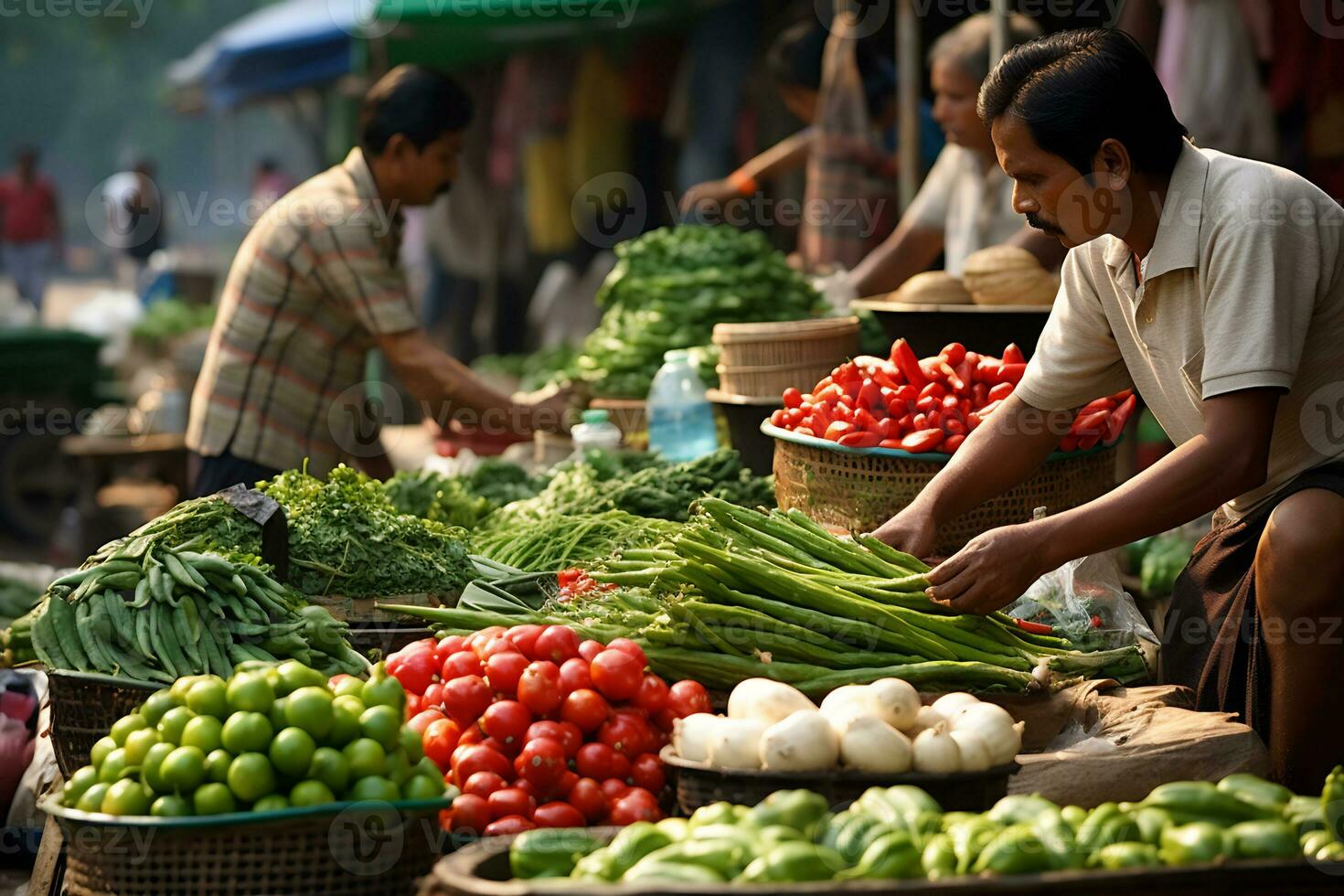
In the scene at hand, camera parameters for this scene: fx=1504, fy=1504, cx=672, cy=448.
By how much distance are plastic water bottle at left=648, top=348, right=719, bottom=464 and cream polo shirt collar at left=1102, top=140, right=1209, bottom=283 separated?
9.02 ft

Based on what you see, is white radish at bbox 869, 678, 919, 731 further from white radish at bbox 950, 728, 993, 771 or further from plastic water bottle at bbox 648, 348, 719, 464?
plastic water bottle at bbox 648, 348, 719, 464

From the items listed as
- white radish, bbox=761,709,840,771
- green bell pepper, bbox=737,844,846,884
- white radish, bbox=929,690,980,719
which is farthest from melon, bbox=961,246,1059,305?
green bell pepper, bbox=737,844,846,884

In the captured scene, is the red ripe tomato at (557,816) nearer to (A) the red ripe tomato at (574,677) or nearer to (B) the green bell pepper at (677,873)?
(A) the red ripe tomato at (574,677)

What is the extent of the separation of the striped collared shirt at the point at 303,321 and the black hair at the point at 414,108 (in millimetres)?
186

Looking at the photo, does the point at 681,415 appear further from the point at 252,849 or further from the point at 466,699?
the point at 252,849

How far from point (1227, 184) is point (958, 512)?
103cm

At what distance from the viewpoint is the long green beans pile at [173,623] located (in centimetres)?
321

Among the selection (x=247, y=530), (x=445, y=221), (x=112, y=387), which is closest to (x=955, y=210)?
(x=247, y=530)

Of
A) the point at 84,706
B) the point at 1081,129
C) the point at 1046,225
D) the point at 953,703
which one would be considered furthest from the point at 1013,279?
the point at 84,706

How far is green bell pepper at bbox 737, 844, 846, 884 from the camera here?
2195 mm

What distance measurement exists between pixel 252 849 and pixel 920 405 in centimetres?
231

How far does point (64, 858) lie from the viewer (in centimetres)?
320

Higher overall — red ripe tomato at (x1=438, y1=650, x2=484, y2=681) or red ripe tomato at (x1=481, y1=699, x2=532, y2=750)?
red ripe tomato at (x1=438, y1=650, x2=484, y2=681)

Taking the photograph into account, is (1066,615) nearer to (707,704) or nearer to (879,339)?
(707,704)
